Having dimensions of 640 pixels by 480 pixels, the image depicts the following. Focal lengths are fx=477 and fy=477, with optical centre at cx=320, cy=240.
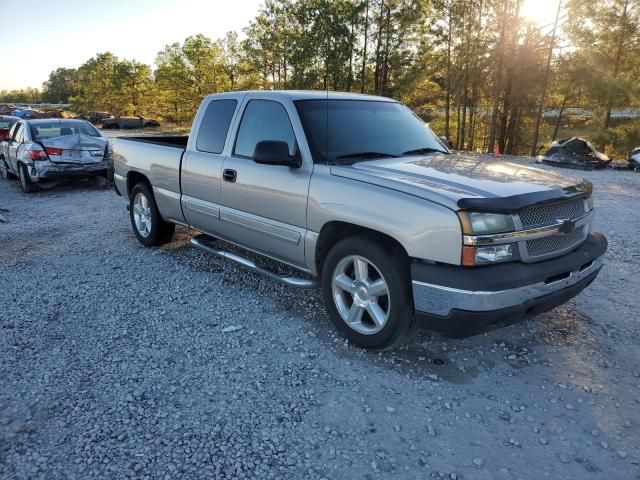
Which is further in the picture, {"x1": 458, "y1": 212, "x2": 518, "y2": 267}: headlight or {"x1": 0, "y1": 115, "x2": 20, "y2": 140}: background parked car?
{"x1": 0, "y1": 115, "x2": 20, "y2": 140}: background parked car

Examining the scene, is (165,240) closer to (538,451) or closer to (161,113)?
(538,451)

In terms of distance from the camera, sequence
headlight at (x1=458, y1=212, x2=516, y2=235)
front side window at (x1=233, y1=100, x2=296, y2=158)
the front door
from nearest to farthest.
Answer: headlight at (x1=458, y1=212, x2=516, y2=235) < front side window at (x1=233, y1=100, x2=296, y2=158) < the front door

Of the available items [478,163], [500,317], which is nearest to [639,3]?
[478,163]

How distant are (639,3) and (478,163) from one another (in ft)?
81.9

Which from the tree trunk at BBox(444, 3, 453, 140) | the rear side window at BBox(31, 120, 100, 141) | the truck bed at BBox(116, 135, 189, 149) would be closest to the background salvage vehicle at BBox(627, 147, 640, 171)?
the tree trunk at BBox(444, 3, 453, 140)

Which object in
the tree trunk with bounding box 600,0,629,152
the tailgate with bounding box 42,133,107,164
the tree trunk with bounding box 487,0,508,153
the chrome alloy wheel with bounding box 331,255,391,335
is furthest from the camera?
the tree trunk with bounding box 600,0,629,152

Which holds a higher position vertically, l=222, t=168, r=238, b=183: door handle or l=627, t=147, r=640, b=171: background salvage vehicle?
l=222, t=168, r=238, b=183: door handle

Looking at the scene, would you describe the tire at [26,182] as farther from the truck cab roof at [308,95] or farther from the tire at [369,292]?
the tire at [369,292]

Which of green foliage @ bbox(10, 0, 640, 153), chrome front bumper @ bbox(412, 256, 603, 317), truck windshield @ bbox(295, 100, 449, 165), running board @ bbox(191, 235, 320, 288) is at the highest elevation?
green foliage @ bbox(10, 0, 640, 153)

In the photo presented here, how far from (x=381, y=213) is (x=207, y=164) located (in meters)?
2.31

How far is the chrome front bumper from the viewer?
2840 mm

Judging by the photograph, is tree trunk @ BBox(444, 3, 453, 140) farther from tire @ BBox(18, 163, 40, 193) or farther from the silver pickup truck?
the silver pickup truck

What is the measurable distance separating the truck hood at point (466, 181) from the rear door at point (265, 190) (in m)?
0.46

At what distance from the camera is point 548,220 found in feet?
10.3
